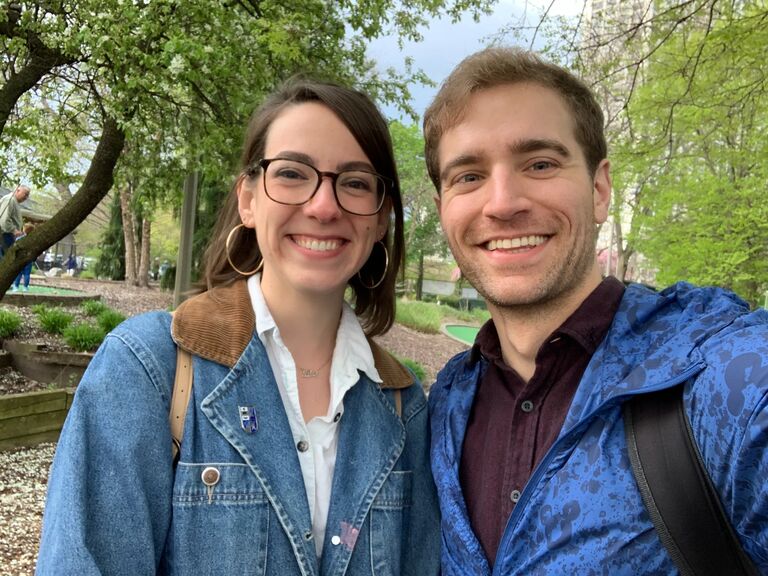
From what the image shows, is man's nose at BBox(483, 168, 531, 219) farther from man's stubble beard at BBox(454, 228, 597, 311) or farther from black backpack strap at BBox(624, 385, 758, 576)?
black backpack strap at BBox(624, 385, 758, 576)

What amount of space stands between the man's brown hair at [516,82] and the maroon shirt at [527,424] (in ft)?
1.59

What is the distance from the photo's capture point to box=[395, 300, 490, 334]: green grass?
20.8m

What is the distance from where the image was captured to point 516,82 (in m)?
2.01

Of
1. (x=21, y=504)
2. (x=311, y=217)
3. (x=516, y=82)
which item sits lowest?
(x=21, y=504)

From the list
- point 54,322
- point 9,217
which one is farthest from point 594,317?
point 9,217

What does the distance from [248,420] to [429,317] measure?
67.9 ft

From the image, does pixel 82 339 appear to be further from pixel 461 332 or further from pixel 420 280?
pixel 420 280

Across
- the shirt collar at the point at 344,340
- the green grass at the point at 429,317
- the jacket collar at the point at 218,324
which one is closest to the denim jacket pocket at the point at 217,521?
the jacket collar at the point at 218,324

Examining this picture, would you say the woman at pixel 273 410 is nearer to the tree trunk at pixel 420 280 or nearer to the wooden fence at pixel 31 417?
the wooden fence at pixel 31 417

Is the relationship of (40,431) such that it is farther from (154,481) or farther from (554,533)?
(554,533)

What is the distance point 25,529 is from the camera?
474 cm

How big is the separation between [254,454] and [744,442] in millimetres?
1102

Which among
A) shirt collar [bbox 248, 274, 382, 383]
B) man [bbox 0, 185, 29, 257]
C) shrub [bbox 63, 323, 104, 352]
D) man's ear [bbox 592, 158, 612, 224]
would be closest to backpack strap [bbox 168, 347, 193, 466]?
shirt collar [bbox 248, 274, 382, 383]

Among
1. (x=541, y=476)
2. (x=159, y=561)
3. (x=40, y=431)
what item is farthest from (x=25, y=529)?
(x=541, y=476)
